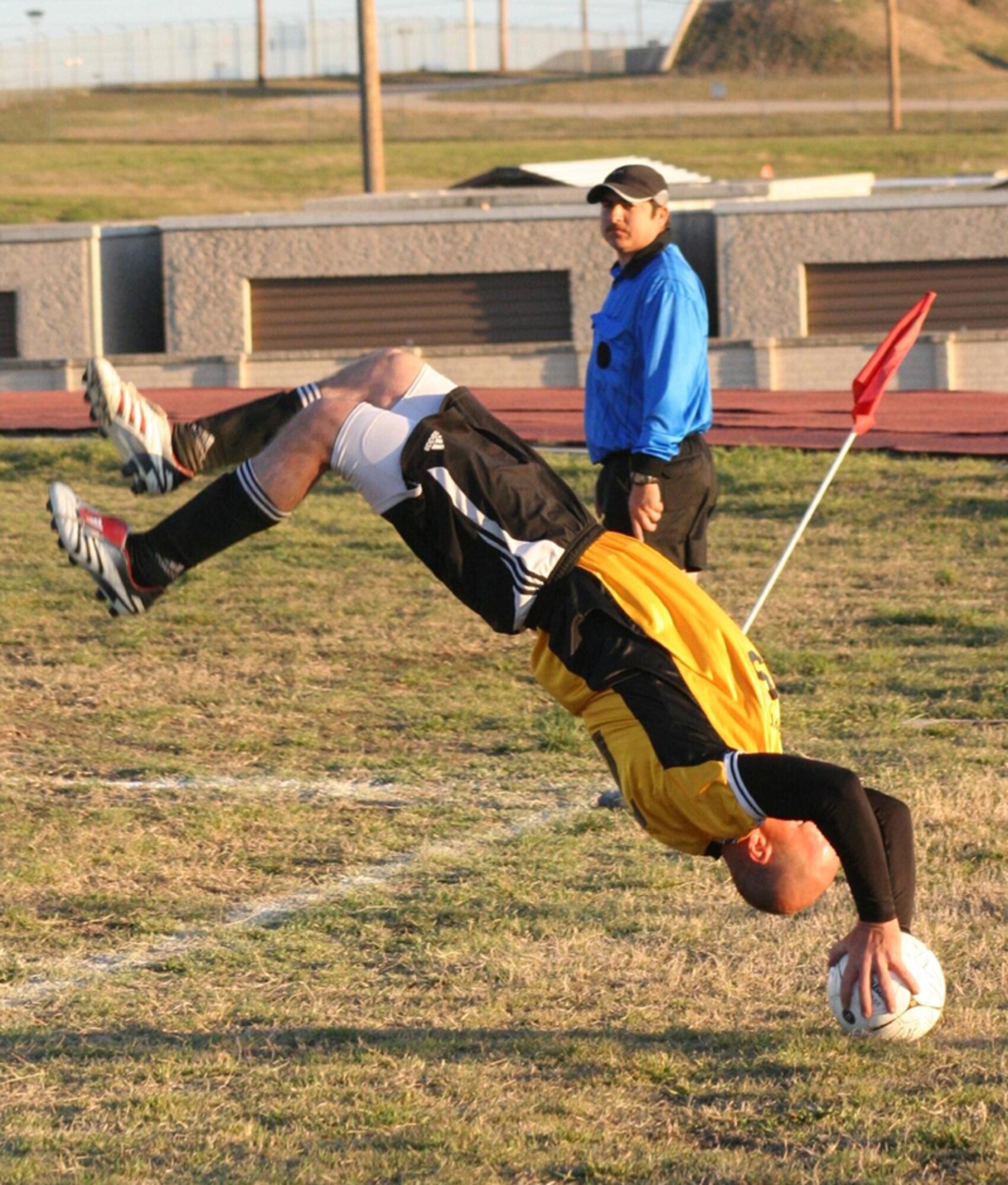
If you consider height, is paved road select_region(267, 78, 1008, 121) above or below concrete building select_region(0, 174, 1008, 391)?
above

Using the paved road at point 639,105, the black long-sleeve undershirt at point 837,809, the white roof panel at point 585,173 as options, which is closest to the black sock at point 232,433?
the black long-sleeve undershirt at point 837,809

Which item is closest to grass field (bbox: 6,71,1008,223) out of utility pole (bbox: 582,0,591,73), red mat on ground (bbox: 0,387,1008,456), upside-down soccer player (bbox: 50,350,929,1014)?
utility pole (bbox: 582,0,591,73)

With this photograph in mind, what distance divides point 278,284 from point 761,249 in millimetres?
6437

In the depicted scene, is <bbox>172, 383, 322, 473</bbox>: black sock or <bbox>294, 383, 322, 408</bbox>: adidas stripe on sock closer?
<bbox>294, 383, 322, 408</bbox>: adidas stripe on sock

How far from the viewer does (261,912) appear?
20.4 ft

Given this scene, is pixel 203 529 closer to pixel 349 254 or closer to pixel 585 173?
pixel 349 254

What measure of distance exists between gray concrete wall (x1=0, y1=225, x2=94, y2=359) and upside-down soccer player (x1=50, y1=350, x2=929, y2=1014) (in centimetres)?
2026

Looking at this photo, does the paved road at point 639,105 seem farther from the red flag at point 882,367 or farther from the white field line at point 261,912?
the white field line at point 261,912

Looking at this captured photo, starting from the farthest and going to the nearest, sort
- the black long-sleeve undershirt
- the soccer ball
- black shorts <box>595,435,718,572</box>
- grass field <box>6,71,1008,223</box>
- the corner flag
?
grass field <box>6,71,1008,223</box>
the corner flag
black shorts <box>595,435,718,572</box>
the soccer ball
the black long-sleeve undershirt

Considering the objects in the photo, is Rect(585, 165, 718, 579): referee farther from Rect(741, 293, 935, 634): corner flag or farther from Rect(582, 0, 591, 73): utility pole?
Rect(582, 0, 591, 73): utility pole

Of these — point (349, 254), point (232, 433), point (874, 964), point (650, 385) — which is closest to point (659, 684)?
point (874, 964)

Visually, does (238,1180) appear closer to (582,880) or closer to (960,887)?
(582,880)

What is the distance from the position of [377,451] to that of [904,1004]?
2.06m

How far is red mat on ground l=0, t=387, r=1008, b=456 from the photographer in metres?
17.5
